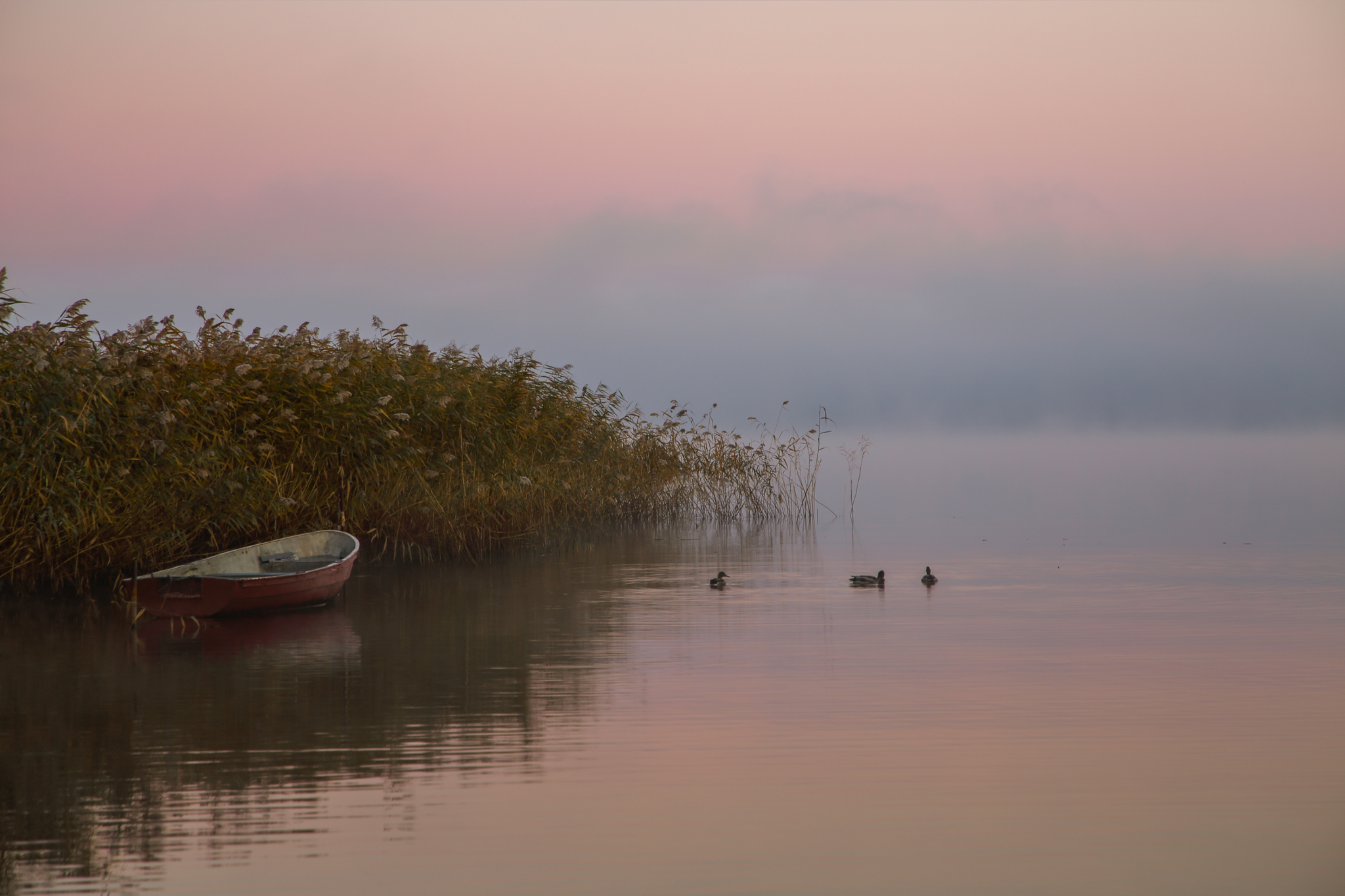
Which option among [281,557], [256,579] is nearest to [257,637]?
[256,579]

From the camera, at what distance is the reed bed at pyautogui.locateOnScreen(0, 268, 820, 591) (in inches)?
620

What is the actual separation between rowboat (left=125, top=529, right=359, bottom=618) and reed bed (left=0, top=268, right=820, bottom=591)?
838 mm

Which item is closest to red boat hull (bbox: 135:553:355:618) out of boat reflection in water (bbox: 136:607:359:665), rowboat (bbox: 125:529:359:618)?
rowboat (bbox: 125:529:359:618)

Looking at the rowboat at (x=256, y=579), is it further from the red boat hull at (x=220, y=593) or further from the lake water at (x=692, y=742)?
the lake water at (x=692, y=742)

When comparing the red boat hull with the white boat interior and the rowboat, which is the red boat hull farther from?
the white boat interior

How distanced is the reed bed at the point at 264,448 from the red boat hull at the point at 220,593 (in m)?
1.63

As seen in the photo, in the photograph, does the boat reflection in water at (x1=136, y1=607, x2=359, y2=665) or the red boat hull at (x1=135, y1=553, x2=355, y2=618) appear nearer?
the boat reflection in water at (x1=136, y1=607, x2=359, y2=665)

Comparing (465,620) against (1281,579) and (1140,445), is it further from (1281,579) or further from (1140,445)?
(1140,445)

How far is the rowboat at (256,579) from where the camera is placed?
48.5ft

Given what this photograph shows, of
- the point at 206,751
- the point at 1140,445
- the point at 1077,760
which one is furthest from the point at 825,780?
the point at 1140,445

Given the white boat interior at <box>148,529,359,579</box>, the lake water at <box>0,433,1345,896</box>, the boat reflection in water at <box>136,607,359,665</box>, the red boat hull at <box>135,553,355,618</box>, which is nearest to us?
the lake water at <box>0,433,1345,896</box>

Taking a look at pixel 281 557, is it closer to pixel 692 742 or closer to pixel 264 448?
pixel 264 448

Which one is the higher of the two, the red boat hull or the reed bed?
the reed bed

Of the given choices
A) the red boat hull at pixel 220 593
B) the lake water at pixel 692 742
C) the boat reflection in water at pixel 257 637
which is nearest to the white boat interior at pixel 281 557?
the red boat hull at pixel 220 593
